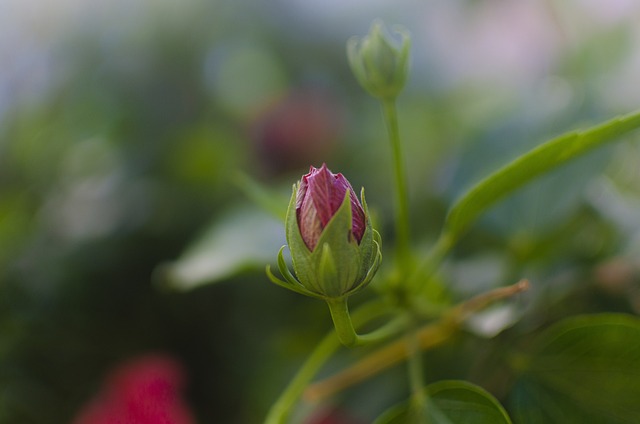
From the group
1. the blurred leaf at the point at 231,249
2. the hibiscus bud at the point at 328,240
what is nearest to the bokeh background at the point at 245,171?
the blurred leaf at the point at 231,249

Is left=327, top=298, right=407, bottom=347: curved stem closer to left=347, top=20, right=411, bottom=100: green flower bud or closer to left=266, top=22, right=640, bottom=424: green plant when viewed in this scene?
left=266, top=22, right=640, bottom=424: green plant

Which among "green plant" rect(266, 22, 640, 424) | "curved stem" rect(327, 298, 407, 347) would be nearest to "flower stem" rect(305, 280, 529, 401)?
"green plant" rect(266, 22, 640, 424)

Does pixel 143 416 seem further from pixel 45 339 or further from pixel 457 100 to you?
pixel 457 100

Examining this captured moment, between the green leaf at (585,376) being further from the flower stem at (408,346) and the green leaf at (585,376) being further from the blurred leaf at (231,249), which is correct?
the blurred leaf at (231,249)

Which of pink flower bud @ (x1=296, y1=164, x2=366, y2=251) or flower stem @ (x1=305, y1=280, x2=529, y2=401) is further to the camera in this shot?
flower stem @ (x1=305, y1=280, x2=529, y2=401)

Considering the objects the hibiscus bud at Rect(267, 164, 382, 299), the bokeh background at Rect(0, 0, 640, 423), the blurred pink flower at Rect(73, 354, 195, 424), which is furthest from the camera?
the bokeh background at Rect(0, 0, 640, 423)

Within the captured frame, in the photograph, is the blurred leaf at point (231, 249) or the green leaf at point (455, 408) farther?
the blurred leaf at point (231, 249)

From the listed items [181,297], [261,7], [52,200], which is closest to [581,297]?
[181,297]

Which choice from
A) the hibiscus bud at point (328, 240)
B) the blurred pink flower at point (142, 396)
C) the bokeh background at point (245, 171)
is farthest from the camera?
the bokeh background at point (245, 171)
